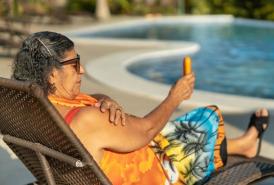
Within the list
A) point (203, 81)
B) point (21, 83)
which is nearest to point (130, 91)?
point (203, 81)

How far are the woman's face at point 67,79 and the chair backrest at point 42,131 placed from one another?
0.21 metres

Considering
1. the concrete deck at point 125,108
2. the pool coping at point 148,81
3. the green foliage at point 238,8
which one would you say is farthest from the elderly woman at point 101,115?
the green foliage at point 238,8

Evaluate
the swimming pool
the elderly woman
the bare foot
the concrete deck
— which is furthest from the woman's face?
the swimming pool

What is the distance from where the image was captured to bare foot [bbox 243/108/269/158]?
3.73m

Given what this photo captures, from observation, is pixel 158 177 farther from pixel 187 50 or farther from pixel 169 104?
pixel 187 50

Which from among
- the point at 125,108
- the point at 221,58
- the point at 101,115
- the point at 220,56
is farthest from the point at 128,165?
the point at 220,56

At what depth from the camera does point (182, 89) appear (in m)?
2.63

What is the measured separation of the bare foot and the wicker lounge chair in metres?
1.65

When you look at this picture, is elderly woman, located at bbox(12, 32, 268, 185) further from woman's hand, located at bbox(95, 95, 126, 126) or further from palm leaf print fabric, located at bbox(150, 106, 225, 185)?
palm leaf print fabric, located at bbox(150, 106, 225, 185)

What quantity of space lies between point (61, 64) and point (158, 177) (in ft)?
2.42

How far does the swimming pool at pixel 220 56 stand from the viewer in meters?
10.7

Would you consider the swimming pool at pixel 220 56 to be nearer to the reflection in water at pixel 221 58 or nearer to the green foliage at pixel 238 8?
the reflection in water at pixel 221 58

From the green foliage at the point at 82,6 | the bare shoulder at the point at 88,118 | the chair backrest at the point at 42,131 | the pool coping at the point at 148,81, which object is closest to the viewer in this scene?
the chair backrest at the point at 42,131

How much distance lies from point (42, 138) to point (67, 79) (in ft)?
0.96
